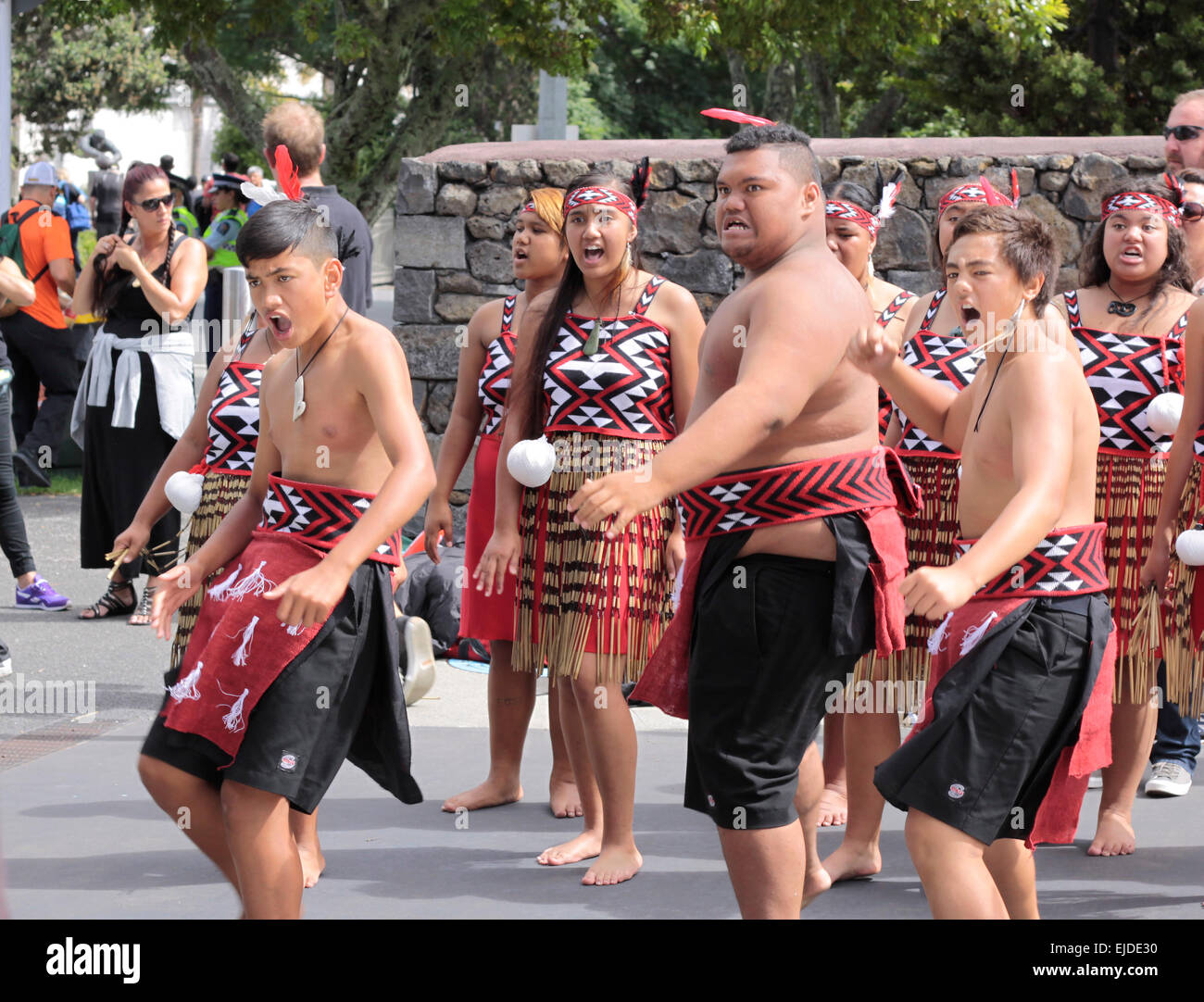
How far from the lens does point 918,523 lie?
4328 millimetres

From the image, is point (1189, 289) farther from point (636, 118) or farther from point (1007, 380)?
point (636, 118)

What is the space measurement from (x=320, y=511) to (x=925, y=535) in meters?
1.84

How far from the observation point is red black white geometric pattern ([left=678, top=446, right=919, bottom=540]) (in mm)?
3021

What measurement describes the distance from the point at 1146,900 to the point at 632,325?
2.05 metres

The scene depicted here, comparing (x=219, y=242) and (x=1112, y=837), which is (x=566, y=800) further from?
(x=219, y=242)

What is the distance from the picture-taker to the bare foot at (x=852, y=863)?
4.14 meters

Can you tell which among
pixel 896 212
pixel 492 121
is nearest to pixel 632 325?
pixel 896 212

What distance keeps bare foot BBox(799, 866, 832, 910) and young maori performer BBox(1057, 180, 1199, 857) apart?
1000 millimetres

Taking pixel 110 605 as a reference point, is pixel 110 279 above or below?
above

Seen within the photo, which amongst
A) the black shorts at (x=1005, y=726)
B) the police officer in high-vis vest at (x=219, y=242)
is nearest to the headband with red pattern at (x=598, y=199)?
the black shorts at (x=1005, y=726)

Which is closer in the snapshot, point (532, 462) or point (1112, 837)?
point (532, 462)

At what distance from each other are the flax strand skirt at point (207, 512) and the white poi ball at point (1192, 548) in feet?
8.21

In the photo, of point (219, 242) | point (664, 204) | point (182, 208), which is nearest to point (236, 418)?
point (664, 204)

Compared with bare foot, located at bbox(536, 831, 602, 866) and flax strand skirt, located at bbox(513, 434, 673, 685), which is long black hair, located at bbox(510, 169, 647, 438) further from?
bare foot, located at bbox(536, 831, 602, 866)
